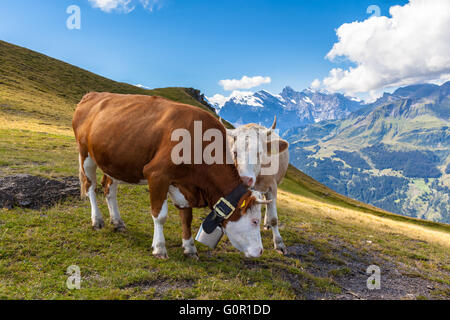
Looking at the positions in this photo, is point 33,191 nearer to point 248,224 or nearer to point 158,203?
A: point 158,203

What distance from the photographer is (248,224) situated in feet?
20.7

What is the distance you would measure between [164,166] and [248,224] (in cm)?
245

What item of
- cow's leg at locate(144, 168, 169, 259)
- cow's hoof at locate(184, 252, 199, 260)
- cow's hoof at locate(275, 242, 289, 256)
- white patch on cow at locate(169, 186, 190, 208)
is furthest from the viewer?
cow's hoof at locate(275, 242, 289, 256)

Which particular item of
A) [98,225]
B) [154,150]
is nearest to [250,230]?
[154,150]

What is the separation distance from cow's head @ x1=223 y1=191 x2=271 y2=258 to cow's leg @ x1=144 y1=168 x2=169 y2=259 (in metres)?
1.78

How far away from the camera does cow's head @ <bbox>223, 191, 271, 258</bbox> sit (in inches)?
247

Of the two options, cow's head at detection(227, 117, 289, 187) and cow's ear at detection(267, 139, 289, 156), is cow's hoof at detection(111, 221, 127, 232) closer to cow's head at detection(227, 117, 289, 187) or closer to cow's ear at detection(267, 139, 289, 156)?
cow's head at detection(227, 117, 289, 187)

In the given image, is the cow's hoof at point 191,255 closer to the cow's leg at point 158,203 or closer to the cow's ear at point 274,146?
the cow's leg at point 158,203

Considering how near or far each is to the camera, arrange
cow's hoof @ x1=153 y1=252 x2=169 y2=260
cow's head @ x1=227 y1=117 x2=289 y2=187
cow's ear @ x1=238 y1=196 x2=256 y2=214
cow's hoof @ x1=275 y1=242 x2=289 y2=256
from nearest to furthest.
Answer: cow's ear @ x1=238 y1=196 x2=256 y2=214 < cow's head @ x1=227 y1=117 x2=289 y2=187 < cow's hoof @ x1=153 y1=252 x2=169 y2=260 < cow's hoof @ x1=275 y1=242 x2=289 y2=256

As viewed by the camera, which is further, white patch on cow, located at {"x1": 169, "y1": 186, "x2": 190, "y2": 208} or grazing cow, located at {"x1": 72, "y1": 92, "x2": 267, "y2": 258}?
white patch on cow, located at {"x1": 169, "y1": 186, "x2": 190, "y2": 208}

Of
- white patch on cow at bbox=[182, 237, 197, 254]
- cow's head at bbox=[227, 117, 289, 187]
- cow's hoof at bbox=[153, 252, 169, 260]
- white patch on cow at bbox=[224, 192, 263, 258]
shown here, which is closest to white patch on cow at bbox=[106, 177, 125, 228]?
cow's hoof at bbox=[153, 252, 169, 260]

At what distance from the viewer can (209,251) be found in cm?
846
